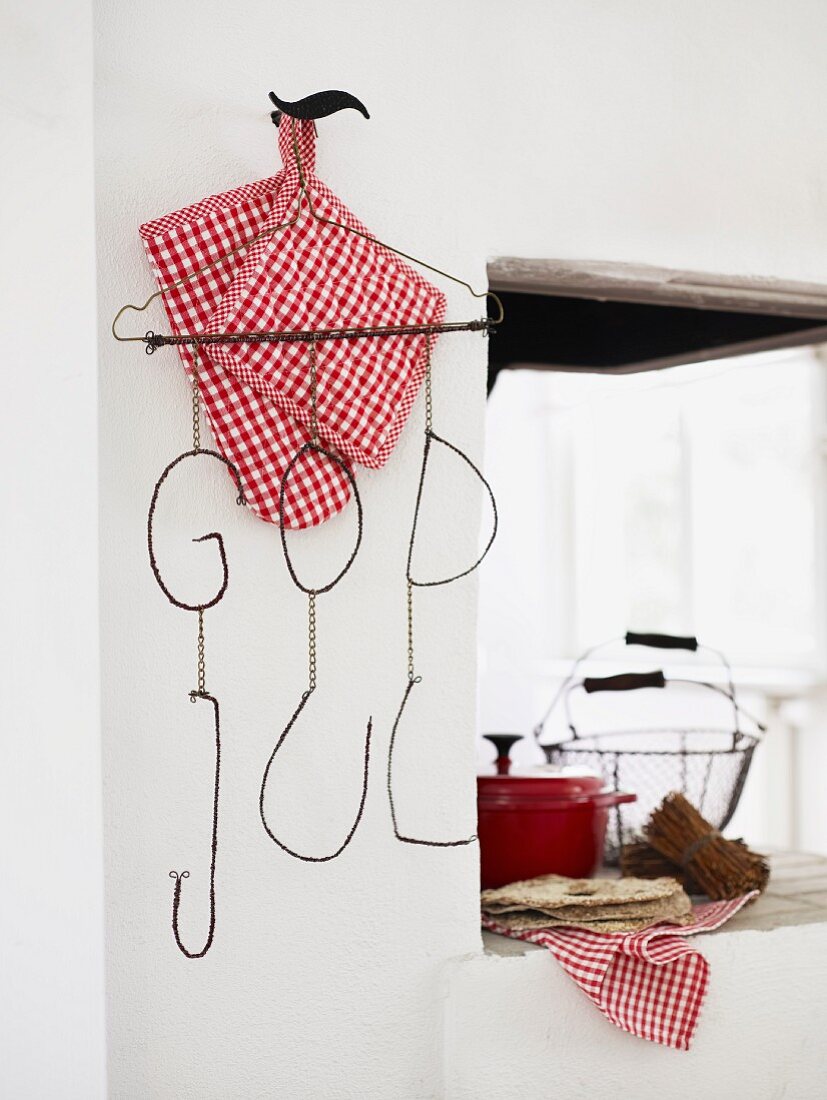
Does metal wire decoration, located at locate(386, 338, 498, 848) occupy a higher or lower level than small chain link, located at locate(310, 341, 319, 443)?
lower

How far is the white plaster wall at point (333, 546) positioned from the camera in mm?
1521

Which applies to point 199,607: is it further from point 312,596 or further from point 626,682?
point 626,682

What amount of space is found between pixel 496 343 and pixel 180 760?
41.8 inches

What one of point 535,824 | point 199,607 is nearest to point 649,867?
point 535,824

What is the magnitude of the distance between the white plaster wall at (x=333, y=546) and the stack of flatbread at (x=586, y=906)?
4.8 inches

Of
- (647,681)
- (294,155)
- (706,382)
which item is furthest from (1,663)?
(706,382)

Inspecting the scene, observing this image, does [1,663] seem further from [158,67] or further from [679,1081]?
[679,1081]

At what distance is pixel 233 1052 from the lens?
155 centimetres

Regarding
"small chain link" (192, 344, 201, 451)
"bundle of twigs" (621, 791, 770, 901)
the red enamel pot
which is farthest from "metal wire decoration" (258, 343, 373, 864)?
"bundle of twigs" (621, 791, 770, 901)

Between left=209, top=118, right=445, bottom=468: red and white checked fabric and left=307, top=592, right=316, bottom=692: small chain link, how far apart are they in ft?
0.63

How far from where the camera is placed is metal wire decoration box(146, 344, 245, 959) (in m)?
1.47

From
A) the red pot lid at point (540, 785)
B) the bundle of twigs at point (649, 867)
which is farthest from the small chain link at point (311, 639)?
the bundle of twigs at point (649, 867)

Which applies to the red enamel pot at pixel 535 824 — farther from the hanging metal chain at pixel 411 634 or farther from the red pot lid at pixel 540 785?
the hanging metal chain at pixel 411 634

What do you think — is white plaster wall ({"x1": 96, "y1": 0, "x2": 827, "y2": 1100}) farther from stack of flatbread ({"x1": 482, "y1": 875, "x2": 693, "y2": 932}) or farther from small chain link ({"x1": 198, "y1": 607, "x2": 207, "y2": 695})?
stack of flatbread ({"x1": 482, "y1": 875, "x2": 693, "y2": 932})
